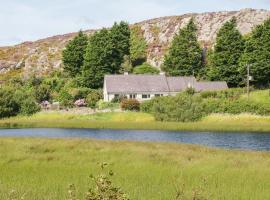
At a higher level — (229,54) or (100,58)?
(100,58)

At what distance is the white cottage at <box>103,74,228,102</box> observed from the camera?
320 ft

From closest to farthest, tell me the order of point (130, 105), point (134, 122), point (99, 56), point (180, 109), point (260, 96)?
point (180, 109)
point (134, 122)
point (260, 96)
point (130, 105)
point (99, 56)

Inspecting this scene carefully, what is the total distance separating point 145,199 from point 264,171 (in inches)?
358

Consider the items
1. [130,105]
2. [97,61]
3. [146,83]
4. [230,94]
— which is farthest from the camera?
[97,61]

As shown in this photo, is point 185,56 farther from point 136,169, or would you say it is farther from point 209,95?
point 136,169

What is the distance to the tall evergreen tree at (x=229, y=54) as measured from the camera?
305 feet

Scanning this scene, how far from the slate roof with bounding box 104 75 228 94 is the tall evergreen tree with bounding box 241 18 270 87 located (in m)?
11.4

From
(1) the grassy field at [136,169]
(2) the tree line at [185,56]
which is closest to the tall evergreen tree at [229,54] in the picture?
(2) the tree line at [185,56]

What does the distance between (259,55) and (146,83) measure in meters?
26.0

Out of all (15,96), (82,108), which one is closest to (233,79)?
(82,108)

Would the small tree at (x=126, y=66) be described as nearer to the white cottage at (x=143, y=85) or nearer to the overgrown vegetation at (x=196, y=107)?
the white cottage at (x=143, y=85)

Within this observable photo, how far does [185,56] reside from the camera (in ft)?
345

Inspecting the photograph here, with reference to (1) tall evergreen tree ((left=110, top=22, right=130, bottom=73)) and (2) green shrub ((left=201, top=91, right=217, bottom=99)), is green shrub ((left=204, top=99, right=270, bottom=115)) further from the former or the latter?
(1) tall evergreen tree ((left=110, top=22, right=130, bottom=73))

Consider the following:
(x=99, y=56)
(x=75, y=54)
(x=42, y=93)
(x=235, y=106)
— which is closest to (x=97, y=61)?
(x=99, y=56)
